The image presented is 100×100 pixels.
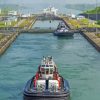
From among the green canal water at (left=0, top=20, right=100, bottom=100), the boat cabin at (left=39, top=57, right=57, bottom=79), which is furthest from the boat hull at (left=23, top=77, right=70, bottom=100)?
the green canal water at (left=0, top=20, right=100, bottom=100)

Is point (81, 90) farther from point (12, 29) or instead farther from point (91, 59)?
point (12, 29)

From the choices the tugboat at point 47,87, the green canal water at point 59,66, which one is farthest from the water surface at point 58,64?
the tugboat at point 47,87

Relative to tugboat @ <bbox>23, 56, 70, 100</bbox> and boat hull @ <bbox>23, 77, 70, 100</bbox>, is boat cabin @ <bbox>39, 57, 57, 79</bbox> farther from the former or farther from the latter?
boat hull @ <bbox>23, 77, 70, 100</bbox>

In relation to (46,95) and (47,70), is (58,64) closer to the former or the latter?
(47,70)

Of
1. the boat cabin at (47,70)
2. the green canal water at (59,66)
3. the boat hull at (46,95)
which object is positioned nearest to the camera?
the boat hull at (46,95)

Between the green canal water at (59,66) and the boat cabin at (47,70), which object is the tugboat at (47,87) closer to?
the boat cabin at (47,70)

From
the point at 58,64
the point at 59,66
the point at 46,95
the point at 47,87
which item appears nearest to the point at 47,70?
the point at 47,87
